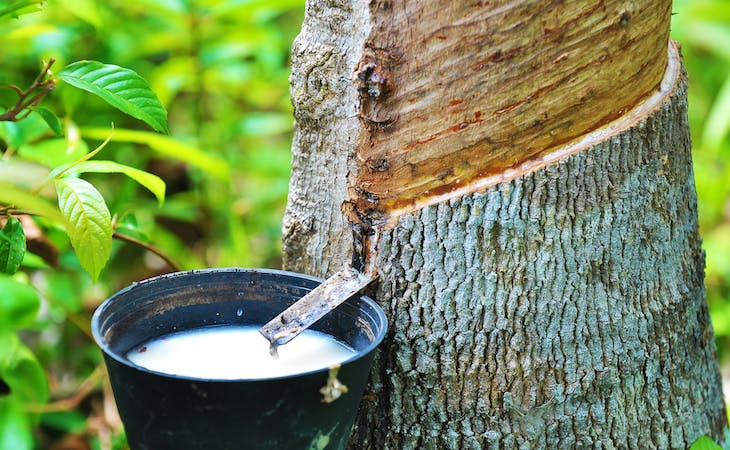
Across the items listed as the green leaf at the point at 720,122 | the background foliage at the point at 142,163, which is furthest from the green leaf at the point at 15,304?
the green leaf at the point at 720,122

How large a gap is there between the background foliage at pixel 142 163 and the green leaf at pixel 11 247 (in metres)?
0.27

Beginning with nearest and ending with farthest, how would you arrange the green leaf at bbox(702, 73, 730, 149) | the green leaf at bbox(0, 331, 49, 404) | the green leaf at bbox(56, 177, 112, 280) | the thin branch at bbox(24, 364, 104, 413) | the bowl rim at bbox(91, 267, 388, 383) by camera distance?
the bowl rim at bbox(91, 267, 388, 383)
the green leaf at bbox(56, 177, 112, 280)
the green leaf at bbox(0, 331, 49, 404)
the thin branch at bbox(24, 364, 104, 413)
the green leaf at bbox(702, 73, 730, 149)

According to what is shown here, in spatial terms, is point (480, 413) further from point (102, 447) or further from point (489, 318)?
point (102, 447)

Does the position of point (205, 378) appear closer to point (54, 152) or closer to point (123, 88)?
point (123, 88)

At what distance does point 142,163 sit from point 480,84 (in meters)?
1.85

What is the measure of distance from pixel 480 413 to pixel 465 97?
1.87 ft

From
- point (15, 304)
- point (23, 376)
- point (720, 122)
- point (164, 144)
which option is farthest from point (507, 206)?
point (720, 122)

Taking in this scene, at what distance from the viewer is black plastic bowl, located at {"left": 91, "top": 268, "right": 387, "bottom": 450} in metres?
1.08

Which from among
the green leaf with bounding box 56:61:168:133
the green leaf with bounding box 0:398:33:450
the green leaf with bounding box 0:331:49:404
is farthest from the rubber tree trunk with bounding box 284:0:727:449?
the green leaf with bounding box 0:331:49:404

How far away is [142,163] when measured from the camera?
2840 mm

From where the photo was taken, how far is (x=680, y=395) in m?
1.54

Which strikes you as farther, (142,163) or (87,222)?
(142,163)

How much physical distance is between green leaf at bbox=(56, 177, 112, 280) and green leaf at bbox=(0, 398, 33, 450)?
50 centimetres

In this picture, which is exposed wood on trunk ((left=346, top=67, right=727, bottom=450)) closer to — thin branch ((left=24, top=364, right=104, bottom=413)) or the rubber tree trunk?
the rubber tree trunk
